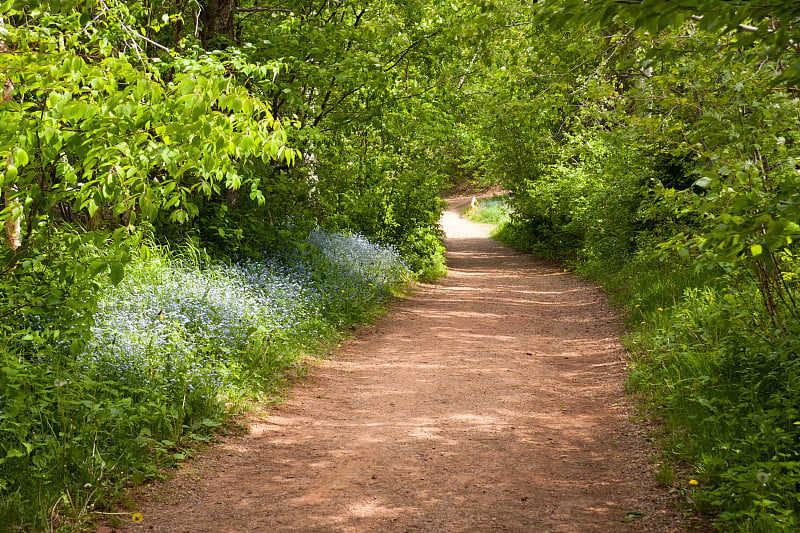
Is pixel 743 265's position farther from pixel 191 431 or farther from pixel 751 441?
pixel 191 431

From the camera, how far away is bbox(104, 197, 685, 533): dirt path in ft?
14.6

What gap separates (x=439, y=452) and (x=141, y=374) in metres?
2.60

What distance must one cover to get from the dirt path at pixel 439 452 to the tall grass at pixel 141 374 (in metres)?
0.37

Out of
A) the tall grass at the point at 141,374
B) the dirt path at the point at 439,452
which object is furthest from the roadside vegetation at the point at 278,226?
the dirt path at the point at 439,452

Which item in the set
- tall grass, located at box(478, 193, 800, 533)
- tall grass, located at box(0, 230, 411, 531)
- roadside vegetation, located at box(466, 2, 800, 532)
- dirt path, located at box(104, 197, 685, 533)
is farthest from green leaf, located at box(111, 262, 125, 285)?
tall grass, located at box(478, 193, 800, 533)

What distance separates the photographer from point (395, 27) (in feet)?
37.6

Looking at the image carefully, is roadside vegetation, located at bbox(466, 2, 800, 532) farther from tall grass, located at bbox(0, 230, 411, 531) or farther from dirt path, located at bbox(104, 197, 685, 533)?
tall grass, located at bbox(0, 230, 411, 531)

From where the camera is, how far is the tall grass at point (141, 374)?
439cm

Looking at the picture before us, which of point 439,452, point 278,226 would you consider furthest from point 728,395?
point 278,226

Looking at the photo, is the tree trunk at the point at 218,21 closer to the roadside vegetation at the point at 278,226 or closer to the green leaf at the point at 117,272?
the roadside vegetation at the point at 278,226

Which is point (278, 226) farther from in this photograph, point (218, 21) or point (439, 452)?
point (439, 452)

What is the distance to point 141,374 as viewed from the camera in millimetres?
5809

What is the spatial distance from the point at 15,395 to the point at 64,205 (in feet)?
17.9

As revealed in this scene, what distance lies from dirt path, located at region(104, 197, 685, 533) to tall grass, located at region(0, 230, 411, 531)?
37 centimetres
